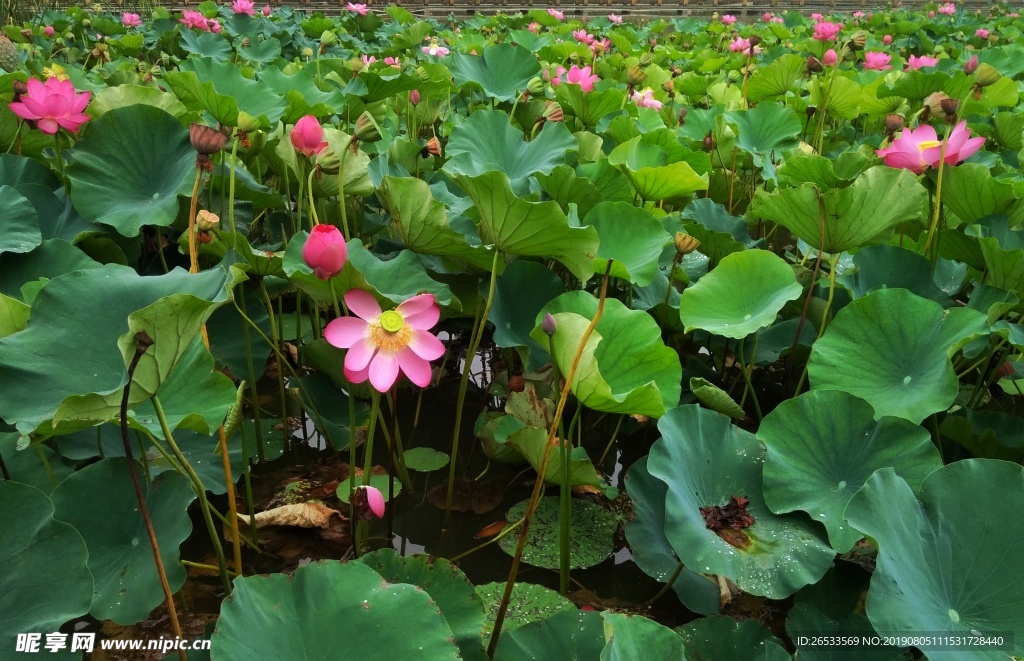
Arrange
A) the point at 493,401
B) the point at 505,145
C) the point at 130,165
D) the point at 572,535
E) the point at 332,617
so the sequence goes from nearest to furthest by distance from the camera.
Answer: the point at 332,617 < the point at 572,535 < the point at 130,165 < the point at 493,401 < the point at 505,145

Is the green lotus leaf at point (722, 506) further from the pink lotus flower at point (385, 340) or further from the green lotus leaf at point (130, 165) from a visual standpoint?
the green lotus leaf at point (130, 165)

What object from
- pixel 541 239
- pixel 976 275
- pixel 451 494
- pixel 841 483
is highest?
pixel 541 239

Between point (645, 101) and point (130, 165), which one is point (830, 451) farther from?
point (645, 101)

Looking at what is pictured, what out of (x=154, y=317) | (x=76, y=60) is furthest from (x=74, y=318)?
(x=76, y=60)

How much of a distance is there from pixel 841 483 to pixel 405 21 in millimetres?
4978

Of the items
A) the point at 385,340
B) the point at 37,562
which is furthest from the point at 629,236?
the point at 37,562

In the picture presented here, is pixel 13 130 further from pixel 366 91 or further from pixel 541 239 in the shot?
pixel 541 239

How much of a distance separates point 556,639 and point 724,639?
23 centimetres

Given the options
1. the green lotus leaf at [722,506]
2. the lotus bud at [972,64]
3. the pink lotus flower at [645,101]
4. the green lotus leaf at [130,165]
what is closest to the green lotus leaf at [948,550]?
the green lotus leaf at [722,506]

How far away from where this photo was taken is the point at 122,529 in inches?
32.4

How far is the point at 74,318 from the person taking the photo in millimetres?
784

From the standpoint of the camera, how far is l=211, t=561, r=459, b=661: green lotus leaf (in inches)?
22.9

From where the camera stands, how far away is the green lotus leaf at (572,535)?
105 cm

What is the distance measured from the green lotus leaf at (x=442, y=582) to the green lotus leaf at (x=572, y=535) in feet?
1.00
